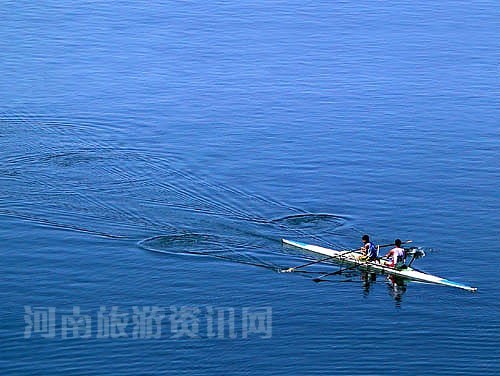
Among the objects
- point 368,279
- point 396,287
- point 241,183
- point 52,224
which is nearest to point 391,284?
point 396,287

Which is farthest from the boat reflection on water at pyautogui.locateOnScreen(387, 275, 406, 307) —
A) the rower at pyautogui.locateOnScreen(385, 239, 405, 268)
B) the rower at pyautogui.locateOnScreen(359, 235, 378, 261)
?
the rower at pyautogui.locateOnScreen(359, 235, 378, 261)

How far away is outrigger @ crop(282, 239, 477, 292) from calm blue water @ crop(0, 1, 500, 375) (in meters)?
0.44

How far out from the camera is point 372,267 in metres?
47.2

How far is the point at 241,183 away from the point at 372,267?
11895 millimetres

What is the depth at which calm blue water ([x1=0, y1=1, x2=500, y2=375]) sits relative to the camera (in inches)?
1615

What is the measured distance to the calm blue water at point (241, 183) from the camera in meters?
41.0

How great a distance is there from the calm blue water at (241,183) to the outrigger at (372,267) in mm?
439

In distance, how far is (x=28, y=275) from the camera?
150 ft

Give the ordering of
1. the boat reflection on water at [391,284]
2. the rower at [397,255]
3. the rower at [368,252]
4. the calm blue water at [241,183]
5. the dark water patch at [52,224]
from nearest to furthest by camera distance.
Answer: the calm blue water at [241,183] < the boat reflection on water at [391,284] < the rower at [397,255] < the rower at [368,252] < the dark water patch at [52,224]

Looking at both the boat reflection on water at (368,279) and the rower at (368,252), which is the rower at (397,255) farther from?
the boat reflection on water at (368,279)

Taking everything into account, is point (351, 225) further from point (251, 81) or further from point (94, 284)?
point (251, 81)

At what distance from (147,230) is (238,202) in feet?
18.7

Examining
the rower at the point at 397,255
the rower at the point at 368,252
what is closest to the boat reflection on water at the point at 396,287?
the rower at the point at 397,255

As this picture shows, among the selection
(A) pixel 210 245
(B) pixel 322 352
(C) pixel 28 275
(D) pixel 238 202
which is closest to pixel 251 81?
(D) pixel 238 202
